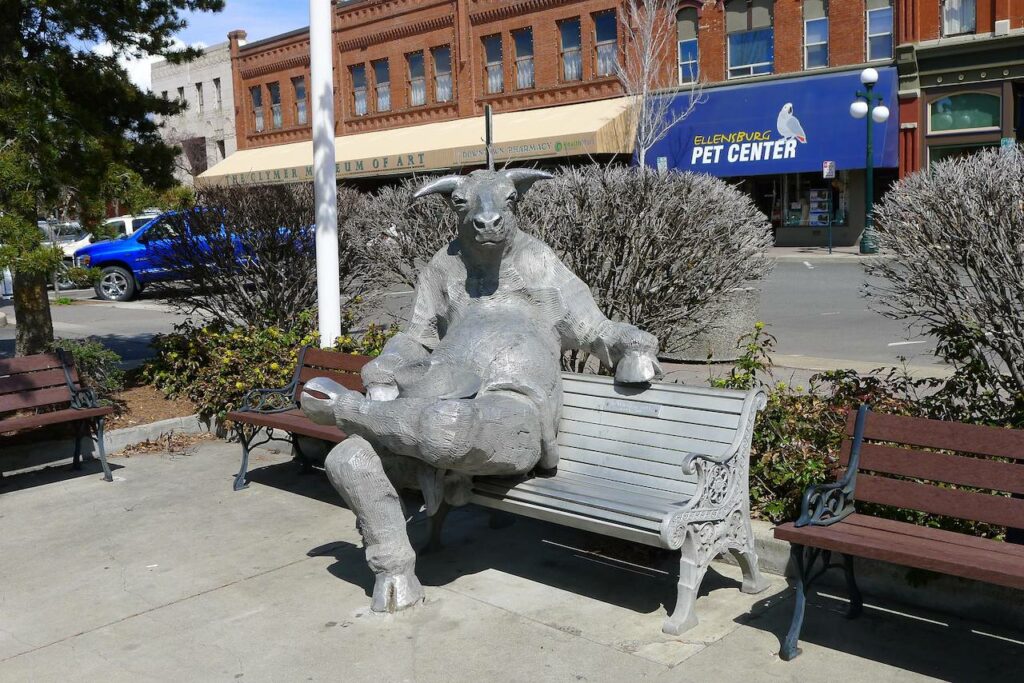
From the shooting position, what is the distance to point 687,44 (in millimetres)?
28359

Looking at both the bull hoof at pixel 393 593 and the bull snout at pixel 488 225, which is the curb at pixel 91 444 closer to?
the bull hoof at pixel 393 593

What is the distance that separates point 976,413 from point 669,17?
23.9 metres

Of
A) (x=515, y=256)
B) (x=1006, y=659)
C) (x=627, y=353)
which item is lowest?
(x=1006, y=659)

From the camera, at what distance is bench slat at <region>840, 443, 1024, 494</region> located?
154 inches

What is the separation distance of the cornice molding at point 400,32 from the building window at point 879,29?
13.5 m

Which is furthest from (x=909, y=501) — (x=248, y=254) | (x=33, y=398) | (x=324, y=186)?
(x=248, y=254)

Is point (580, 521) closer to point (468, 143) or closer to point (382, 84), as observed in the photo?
point (468, 143)

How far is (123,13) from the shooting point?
28.2 ft

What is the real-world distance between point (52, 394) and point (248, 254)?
2663 mm

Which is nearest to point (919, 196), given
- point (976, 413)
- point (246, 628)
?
point (976, 413)

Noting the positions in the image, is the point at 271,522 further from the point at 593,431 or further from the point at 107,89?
the point at 107,89

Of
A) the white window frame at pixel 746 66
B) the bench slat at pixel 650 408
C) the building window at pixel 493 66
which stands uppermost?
the building window at pixel 493 66

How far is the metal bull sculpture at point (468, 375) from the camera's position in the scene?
171 inches

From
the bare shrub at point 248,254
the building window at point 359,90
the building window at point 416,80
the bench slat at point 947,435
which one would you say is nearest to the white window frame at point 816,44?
the building window at point 416,80
